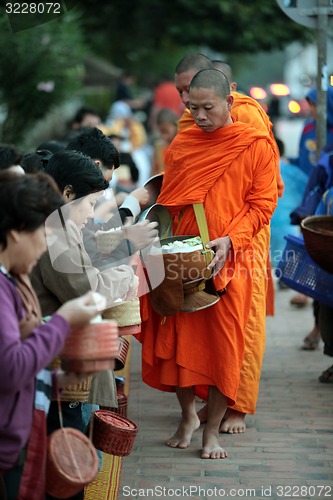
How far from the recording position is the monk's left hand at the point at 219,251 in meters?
5.30

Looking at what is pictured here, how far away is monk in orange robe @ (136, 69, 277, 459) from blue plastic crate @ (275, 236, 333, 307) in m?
1.21

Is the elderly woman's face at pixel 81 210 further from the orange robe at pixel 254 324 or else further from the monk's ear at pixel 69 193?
the orange robe at pixel 254 324

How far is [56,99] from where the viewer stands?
12539 mm

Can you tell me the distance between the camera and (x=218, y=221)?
17.9 feet

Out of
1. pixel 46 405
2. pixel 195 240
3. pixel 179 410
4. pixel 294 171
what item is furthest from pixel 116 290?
pixel 294 171

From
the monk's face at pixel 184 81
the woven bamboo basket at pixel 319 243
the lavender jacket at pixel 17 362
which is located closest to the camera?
the lavender jacket at pixel 17 362

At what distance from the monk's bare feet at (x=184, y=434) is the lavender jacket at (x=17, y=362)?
2.50m

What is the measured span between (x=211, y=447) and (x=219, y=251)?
113cm

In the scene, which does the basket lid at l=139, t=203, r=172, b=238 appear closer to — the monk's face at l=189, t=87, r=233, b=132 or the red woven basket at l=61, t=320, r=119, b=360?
the monk's face at l=189, t=87, r=233, b=132

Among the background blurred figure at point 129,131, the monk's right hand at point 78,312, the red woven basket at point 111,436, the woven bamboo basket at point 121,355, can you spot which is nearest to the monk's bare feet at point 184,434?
the woven bamboo basket at point 121,355

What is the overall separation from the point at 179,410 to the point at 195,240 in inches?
68.1

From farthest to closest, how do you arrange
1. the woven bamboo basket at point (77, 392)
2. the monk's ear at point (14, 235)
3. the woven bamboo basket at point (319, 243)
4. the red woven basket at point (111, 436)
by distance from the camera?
1. the woven bamboo basket at point (319, 243)
2. the red woven basket at point (111, 436)
3. the woven bamboo basket at point (77, 392)
4. the monk's ear at point (14, 235)

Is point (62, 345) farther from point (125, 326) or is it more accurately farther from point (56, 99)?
point (56, 99)

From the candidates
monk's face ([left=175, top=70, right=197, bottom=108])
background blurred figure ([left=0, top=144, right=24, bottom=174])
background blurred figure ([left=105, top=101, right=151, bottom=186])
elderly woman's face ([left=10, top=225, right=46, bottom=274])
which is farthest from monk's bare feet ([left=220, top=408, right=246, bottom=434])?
background blurred figure ([left=105, top=101, right=151, bottom=186])
